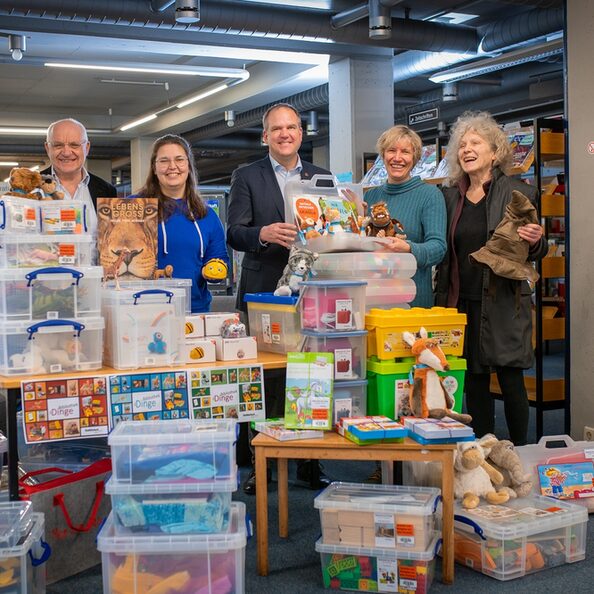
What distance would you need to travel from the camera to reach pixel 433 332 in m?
3.05

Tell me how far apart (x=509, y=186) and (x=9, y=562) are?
2.61 metres

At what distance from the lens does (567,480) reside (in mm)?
3438

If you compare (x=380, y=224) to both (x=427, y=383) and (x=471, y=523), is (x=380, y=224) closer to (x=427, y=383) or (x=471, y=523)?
(x=427, y=383)

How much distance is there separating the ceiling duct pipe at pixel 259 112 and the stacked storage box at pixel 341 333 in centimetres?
783

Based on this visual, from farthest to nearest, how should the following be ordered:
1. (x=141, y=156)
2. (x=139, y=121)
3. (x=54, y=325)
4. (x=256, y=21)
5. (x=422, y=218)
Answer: (x=141, y=156) < (x=139, y=121) < (x=256, y=21) < (x=422, y=218) < (x=54, y=325)

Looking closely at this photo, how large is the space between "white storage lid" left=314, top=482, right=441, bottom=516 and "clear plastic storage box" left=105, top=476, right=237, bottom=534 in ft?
1.61

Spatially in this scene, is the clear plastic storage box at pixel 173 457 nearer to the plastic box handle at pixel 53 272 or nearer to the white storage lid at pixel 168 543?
the white storage lid at pixel 168 543

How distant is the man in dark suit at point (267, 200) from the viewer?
142 inches

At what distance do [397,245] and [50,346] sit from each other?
4.69ft

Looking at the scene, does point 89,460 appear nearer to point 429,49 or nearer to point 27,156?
point 429,49

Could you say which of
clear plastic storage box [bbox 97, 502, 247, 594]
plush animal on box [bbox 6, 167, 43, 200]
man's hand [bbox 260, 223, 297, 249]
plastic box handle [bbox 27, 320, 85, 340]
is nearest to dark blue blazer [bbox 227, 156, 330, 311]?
man's hand [bbox 260, 223, 297, 249]

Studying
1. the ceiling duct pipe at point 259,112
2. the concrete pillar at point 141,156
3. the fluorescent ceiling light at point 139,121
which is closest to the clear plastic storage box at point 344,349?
the ceiling duct pipe at point 259,112

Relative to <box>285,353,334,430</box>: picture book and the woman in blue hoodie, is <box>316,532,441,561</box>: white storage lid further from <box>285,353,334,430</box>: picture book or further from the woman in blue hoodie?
the woman in blue hoodie

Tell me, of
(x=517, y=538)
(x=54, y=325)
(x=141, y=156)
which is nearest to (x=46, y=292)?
(x=54, y=325)
